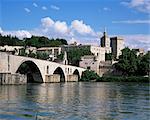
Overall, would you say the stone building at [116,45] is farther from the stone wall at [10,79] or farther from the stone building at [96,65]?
the stone wall at [10,79]

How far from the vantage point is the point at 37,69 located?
7981 cm

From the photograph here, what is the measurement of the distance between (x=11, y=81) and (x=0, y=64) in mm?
3217

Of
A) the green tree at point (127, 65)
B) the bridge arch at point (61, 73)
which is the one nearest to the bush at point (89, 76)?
the green tree at point (127, 65)

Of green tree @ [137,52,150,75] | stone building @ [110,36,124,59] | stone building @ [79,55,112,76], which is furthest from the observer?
stone building @ [110,36,124,59]

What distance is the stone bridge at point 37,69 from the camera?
6469 centimetres

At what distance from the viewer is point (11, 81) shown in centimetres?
6053

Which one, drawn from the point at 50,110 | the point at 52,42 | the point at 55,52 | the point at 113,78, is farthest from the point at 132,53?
the point at 50,110

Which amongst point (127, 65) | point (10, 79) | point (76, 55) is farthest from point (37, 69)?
point (76, 55)

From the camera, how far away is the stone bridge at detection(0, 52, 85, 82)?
212 feet

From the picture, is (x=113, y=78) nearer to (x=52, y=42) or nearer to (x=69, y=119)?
(x=52, y=42)

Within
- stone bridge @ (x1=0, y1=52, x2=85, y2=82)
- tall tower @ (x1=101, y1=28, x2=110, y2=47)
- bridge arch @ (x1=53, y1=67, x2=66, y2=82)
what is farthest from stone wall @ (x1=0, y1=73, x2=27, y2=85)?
tall tower @ (x1=101, y1=28, x2=110, y2=47)

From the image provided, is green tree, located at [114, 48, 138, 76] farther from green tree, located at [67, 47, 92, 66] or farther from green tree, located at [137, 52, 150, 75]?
green tree, located at [67, 47, 92, 66]

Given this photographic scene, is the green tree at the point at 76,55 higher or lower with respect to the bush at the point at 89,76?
higher

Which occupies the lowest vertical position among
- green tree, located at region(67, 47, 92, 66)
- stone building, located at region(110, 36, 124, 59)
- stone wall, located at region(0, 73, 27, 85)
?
stone wall, located at region(0, 73, 27, 85)
